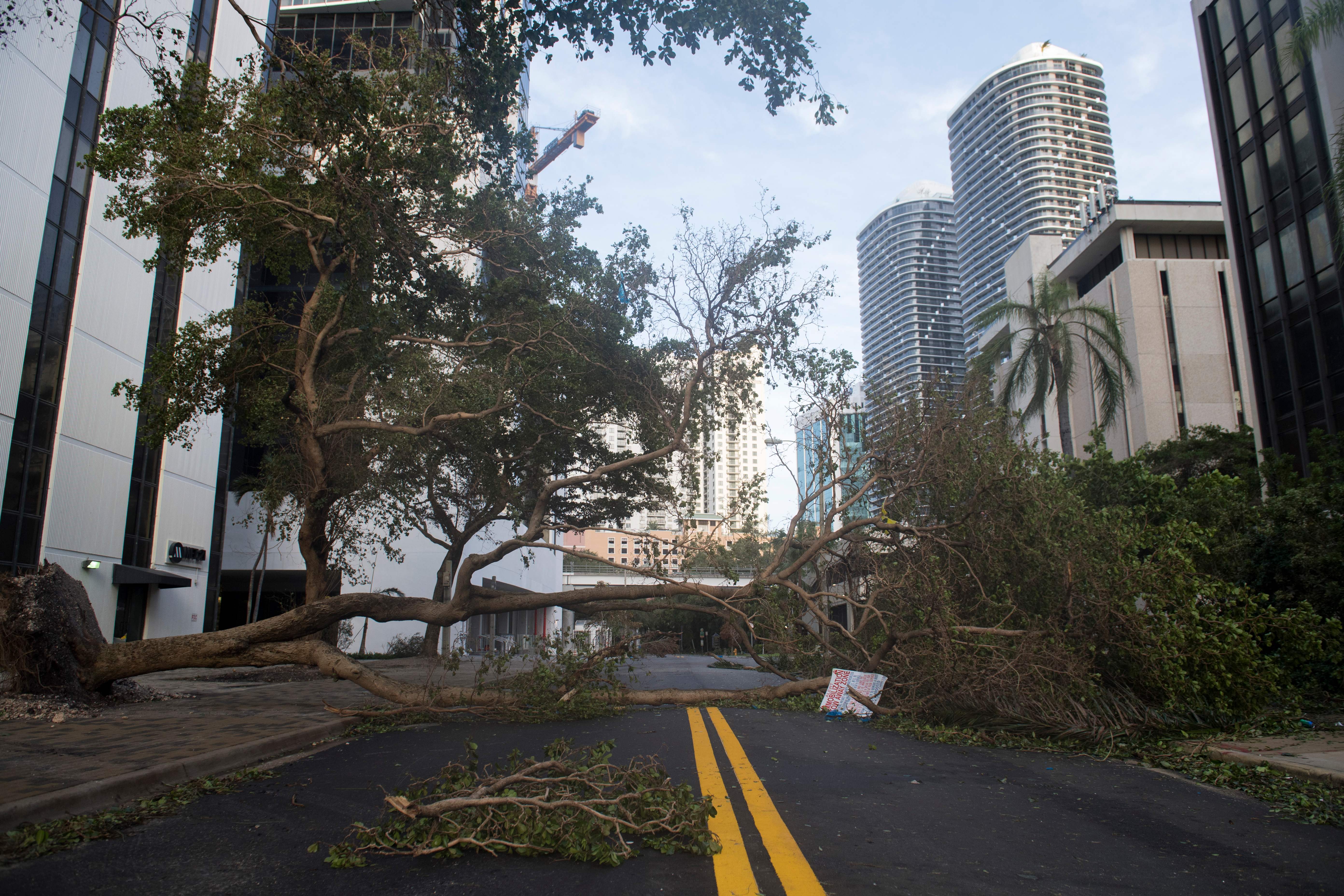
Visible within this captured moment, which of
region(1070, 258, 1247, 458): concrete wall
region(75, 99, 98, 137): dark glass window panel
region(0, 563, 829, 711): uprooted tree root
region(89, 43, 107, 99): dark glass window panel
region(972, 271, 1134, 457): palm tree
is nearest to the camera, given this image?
region(0, 563, 829, 711): uprooted tree root

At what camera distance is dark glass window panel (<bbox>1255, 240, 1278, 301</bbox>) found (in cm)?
2433

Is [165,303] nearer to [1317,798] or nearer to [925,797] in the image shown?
[925,797]

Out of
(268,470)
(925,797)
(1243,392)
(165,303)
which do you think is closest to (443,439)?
(268,470)

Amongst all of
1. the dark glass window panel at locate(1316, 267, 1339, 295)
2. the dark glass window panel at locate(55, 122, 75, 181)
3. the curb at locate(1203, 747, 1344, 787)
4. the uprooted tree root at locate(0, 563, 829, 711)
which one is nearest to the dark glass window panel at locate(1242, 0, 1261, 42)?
the dark glass window panel at locate(1316, 267, 1339, 295)

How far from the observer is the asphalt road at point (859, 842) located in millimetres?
3740

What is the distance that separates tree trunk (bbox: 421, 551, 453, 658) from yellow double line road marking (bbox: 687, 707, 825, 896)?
532 inches

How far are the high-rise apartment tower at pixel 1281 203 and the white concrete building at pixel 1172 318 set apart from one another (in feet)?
41.7

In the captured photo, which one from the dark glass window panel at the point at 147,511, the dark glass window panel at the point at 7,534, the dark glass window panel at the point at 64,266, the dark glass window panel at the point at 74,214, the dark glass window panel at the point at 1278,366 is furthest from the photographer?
the dark glass window panel at the point at 147,511

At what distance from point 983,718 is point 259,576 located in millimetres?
37023

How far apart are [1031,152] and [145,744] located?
430ft

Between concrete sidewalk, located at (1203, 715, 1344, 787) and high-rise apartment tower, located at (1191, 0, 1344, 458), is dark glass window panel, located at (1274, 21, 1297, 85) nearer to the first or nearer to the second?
high-rise apartment tower, located at (1191, 0, 1344, 458)

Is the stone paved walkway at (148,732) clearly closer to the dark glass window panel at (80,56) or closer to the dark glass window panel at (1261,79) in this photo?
the dark glass window panel at (80,56)

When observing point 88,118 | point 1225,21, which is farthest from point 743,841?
point 1225,21

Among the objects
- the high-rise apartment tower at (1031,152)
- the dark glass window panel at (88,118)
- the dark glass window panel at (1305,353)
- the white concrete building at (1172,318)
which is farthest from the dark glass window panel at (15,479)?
the high-rise apartment tower at (1031,152)
